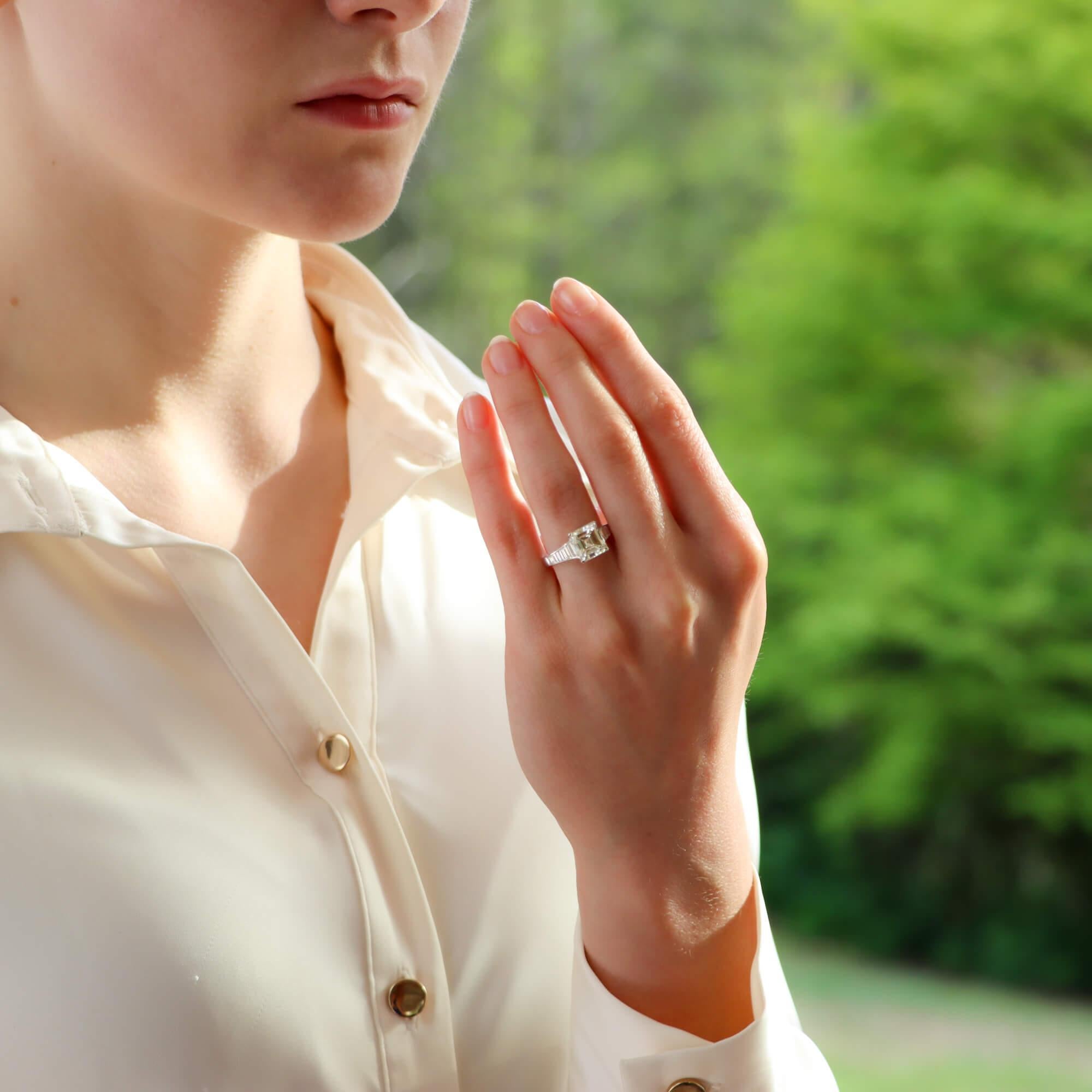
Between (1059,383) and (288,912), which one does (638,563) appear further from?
(1059,383)

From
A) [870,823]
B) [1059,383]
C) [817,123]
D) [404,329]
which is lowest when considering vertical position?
[870,823]

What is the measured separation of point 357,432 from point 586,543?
19 cm

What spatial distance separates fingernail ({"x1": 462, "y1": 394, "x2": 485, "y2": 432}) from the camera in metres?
0.58

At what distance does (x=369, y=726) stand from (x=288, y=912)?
0.09 m

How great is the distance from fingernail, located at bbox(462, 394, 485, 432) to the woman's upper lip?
124mm

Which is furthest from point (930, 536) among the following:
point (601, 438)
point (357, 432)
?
point (601, 438)

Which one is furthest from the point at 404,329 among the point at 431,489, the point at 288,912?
the point at 288,912

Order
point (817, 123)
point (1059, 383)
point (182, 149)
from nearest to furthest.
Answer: point (182, 149)
point (1059, 383)
point (817, 123)

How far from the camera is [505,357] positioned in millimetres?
561

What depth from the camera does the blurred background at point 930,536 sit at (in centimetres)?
406

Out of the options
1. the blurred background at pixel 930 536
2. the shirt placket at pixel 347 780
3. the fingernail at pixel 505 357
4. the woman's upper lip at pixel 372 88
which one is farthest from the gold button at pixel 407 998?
the blurred background at pixel 930 536

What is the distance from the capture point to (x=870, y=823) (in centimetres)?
459

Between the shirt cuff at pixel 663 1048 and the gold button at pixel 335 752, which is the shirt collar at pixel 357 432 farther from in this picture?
the shirt cuff at pixel 663 1048

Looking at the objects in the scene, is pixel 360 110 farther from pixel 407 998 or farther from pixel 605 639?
pixel 407 998
